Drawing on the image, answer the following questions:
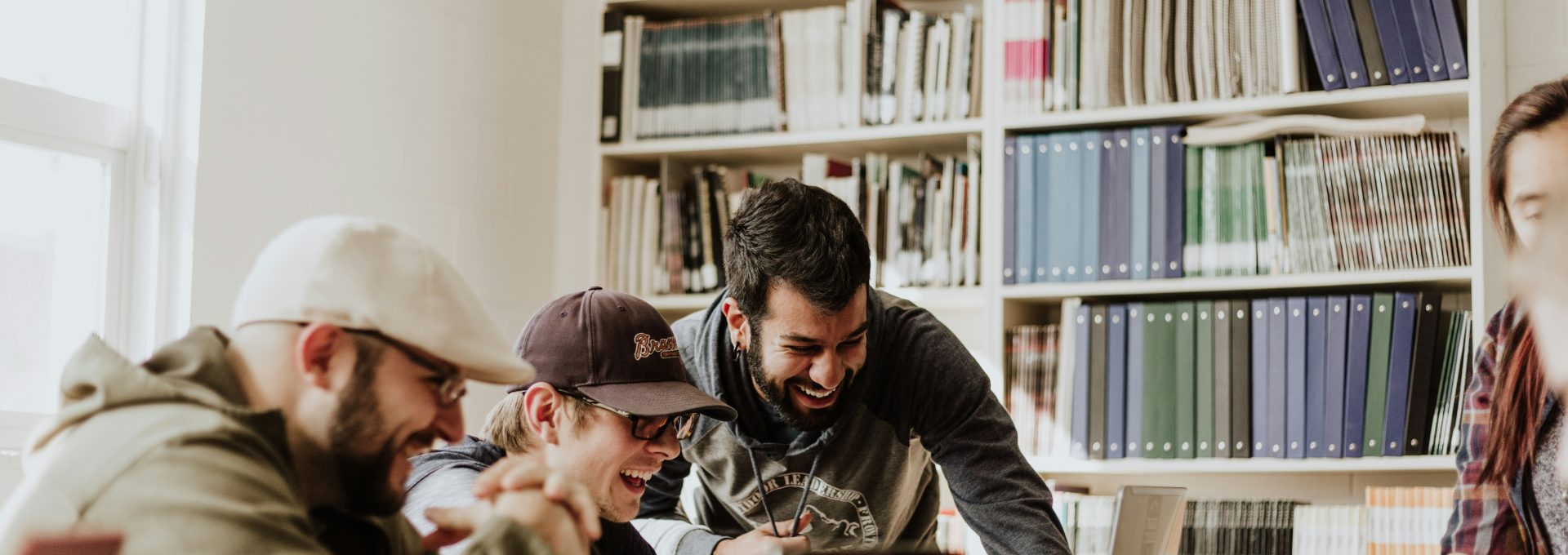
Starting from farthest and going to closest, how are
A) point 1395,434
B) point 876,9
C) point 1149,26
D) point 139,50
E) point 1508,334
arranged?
1. point 876,9
2. point 1149,26
3. point 1395,434
4. point 139,50
5. point 1508,334

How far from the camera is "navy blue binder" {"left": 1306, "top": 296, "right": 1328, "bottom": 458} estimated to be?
292cm

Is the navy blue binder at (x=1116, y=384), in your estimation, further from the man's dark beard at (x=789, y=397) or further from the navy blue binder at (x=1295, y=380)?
the man's dark beard at (x=789, y=397)

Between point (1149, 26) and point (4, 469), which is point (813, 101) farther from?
point (4, 469)

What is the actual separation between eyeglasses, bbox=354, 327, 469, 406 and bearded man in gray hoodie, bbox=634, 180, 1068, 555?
765 mm

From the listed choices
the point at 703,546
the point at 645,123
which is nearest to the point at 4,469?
the point at 703,546

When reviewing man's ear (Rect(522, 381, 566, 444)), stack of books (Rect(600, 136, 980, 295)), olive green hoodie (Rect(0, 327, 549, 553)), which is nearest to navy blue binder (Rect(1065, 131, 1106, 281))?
stack of books (Rect(600, 136, 980, 295))

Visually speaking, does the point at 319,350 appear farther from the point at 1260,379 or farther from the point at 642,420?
the point at 1260,379

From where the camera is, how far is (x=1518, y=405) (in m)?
1.83

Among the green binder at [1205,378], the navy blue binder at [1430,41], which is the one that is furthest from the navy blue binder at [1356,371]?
the navy blue binder at [1430,41]

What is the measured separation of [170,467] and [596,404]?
836 mm

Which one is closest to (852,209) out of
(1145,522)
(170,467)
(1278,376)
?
(1278,376)

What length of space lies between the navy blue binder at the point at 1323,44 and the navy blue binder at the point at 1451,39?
7.8 inches

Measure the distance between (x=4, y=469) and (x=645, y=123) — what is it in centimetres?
168

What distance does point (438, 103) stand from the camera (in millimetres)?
3273
